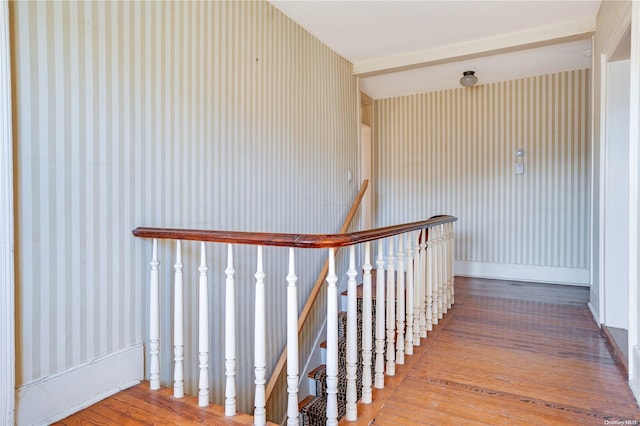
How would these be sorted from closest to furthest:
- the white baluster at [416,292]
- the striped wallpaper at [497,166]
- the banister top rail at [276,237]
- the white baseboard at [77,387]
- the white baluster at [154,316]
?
the banister top rail at [276,237]
the white baseboard at [77,387]
the white baluster at [154,316]
the white baluster at [416,292]
the striped wallpaper at [497,166]

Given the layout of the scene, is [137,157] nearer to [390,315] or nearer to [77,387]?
[77,387]

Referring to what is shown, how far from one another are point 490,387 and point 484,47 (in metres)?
2.81

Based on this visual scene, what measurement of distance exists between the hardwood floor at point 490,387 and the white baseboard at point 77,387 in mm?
50

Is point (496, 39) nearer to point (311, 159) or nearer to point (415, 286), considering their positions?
point (311, 159)

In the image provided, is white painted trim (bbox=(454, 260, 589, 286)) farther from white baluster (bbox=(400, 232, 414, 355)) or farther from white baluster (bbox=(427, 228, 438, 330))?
white baluster (bbox=(400, 232, 414, 355))

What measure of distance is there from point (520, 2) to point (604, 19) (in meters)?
0.57

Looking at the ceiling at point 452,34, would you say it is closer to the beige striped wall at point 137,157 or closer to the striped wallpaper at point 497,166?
the striped wallpaper at point 497,166

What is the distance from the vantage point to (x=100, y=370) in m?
1.69

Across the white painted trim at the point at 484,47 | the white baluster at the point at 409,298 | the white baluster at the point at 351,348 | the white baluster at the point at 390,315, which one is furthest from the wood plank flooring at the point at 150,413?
the white painted trim at the point at 484,47

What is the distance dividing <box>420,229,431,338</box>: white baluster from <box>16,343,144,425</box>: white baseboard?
169 cm

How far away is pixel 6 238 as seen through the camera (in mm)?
1372

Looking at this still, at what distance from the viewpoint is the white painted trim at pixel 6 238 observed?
4.45 feet

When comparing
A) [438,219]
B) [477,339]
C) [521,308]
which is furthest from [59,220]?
[521,308]

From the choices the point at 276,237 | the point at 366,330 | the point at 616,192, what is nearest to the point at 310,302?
the point at 366,330
